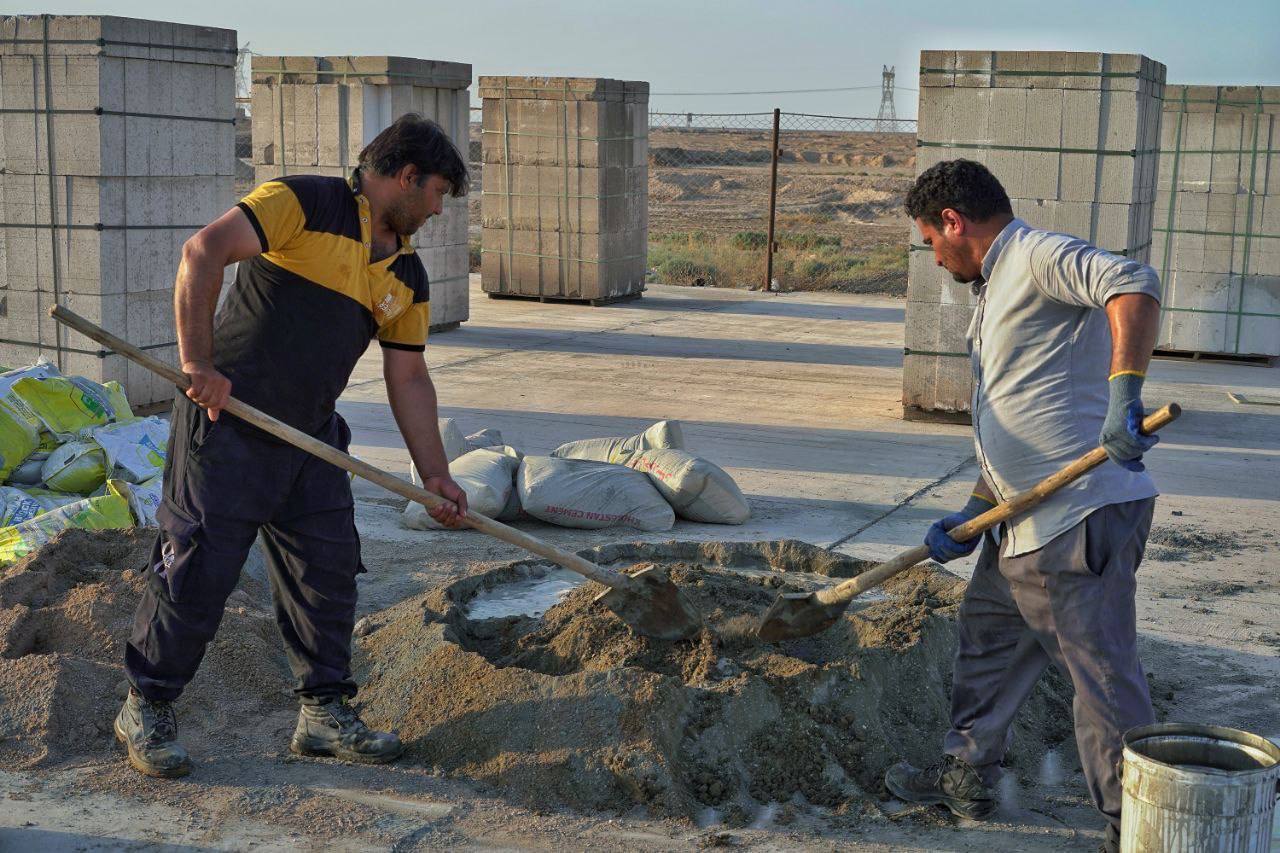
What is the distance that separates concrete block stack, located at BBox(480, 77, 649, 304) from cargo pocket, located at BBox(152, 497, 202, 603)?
11001 mm

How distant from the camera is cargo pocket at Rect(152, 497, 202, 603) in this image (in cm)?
366

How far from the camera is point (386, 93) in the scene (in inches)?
471

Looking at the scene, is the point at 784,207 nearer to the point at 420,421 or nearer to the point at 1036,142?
the point at 1036,142

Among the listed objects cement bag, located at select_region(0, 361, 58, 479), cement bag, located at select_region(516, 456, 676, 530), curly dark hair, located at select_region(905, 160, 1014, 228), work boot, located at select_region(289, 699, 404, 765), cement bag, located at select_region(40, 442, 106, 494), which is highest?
curly dark hair, located at select_region(905, 160, 1014, 228)

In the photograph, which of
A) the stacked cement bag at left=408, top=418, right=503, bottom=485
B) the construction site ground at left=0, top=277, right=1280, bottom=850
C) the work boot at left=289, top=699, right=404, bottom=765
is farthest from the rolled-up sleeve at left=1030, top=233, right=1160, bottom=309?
the stacked cement bag at left=408, top=418, right=503, bottom=485

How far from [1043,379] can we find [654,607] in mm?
1439

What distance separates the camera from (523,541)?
3.96 m

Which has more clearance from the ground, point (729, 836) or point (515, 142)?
point (515, 142)

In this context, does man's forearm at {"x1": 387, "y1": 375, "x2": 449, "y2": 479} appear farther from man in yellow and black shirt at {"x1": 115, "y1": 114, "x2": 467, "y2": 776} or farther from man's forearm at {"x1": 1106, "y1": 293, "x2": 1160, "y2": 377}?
man's forearm at {"x1": 1106, "y1": 293, "x2": 1160, "y2": 377}

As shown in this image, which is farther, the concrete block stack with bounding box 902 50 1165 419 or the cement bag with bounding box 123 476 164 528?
the concrete block stack with bounding box 902 50 1165 419

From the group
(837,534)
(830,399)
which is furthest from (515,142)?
(837,534)

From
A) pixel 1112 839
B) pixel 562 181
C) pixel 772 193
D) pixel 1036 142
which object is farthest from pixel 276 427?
pixel 772 193

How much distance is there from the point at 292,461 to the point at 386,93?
346 inches

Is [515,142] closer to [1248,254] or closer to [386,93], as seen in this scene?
[386,93]
